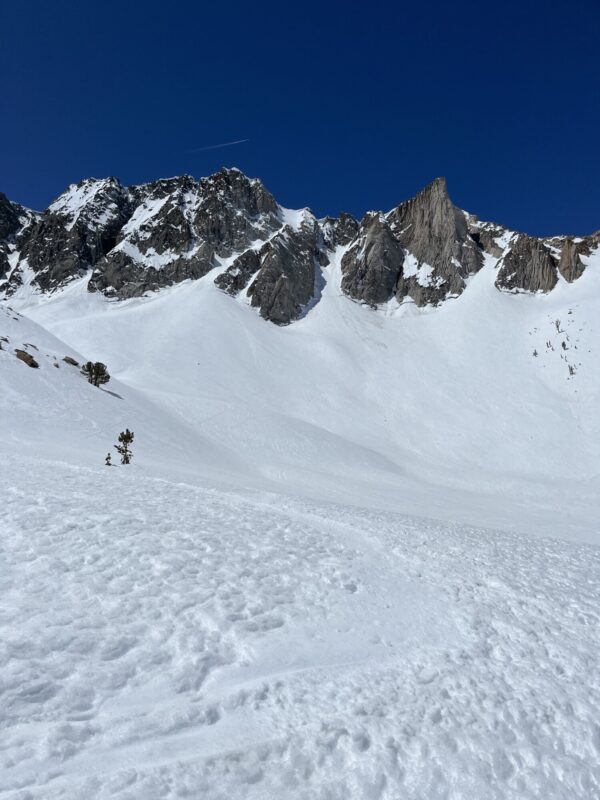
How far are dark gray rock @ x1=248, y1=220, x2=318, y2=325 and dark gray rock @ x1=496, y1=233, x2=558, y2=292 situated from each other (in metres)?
42.7

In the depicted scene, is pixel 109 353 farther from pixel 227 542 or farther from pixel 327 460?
pixel 227 542

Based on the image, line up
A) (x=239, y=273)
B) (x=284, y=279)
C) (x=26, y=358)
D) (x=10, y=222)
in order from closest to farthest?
(x=26, y=358) < (x=284, y=279) < (x=239, y=273) < (x=10, y=222)

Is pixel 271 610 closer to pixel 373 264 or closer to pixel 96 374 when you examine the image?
pixel 96 374

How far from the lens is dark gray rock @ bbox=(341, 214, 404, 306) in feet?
332

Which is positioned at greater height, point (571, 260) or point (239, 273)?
point (571, 260)

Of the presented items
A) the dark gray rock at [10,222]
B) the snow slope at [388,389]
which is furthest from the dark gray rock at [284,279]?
the dark gray rock at [10,222]

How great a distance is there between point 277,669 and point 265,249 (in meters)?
104

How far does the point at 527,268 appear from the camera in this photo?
94.6 meters

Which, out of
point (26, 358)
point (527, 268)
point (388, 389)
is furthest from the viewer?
point (527, 268)

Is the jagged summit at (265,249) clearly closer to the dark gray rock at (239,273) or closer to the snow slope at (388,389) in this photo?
the dark gray rock at (239,273)

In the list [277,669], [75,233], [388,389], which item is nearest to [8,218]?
[75,233]

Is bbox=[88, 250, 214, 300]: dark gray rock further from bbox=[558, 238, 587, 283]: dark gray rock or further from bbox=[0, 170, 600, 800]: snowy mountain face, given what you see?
bbox=[558, 238, 587, 283]: dark gray rock

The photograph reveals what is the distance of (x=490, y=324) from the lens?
272 ft

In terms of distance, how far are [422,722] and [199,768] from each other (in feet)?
7.80
